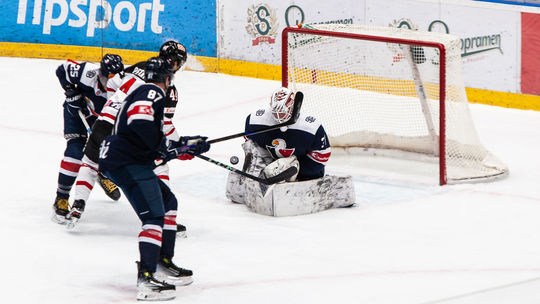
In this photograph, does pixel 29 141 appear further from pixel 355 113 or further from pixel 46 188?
pixel 355 113

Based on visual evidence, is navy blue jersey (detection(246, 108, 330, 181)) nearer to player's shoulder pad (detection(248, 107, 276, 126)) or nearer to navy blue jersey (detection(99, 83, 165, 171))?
player's shoulder pad (detection(248, 107, 276, 126))

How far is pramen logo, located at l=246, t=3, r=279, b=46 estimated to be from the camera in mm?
10023

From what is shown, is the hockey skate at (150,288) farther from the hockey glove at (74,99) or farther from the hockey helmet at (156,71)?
the hockey glove at (74,99)

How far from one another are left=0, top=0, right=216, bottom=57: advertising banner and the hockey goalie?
4441 mm

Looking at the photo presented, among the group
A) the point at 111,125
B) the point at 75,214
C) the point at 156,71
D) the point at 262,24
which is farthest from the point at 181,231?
the point at 262,24

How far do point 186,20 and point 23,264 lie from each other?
5.97 meters

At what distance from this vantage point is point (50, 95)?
948 cm

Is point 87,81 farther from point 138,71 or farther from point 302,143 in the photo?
point 302,143

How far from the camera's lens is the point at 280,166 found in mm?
5883

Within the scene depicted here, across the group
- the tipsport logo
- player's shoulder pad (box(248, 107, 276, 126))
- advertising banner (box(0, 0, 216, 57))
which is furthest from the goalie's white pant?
the tipsport logo

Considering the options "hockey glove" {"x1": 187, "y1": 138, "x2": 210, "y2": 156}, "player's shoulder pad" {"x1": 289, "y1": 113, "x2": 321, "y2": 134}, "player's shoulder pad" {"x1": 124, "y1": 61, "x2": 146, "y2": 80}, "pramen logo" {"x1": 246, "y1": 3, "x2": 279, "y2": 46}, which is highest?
"pramen logo" {"x1": 246, "y1": 3, "x2": 279, "y2": 46}

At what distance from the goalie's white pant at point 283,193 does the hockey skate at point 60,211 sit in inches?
43.5

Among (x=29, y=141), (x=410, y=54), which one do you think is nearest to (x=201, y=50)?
(x=29, y=141)

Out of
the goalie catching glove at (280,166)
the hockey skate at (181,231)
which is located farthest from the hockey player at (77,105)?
the goalie catching glove at (280,166)
